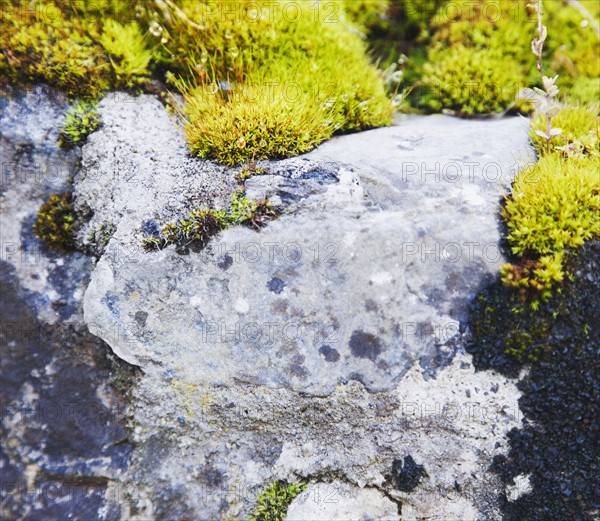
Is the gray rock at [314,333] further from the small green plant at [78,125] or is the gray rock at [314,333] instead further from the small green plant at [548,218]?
the small green plant at [78,125]

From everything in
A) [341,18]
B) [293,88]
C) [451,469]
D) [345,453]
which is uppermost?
[341,18]

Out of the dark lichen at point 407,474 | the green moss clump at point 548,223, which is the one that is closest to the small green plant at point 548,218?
the green moss clump at point 548,223

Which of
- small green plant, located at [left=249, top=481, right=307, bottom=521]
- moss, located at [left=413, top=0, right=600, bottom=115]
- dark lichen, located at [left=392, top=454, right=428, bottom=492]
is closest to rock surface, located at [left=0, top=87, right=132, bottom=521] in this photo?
small green plant, located at [left=249, top=481, right=307, bottom=521]

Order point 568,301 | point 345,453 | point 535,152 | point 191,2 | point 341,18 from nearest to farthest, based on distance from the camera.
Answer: point 568,301 < point 345,453 < point 535,152 < point 191,2 < point 341,18

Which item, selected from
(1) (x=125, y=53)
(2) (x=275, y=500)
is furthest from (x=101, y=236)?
(2) (x=275, y=500)

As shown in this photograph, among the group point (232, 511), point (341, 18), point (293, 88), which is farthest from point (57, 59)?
point (232, 511)

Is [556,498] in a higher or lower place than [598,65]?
lower

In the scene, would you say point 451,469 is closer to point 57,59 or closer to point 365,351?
point 365,351
